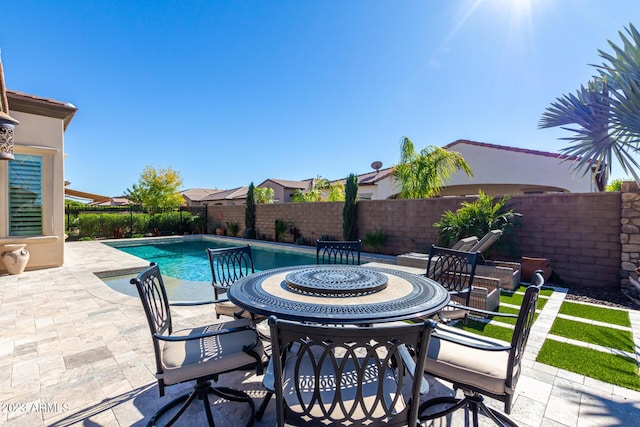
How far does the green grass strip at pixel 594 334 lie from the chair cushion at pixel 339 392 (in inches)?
135

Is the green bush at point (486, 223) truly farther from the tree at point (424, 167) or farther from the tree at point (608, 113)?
the tree at point (424, 167)

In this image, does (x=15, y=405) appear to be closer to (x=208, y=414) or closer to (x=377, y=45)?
(x=208, y=414)

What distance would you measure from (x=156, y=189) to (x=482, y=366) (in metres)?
25.2

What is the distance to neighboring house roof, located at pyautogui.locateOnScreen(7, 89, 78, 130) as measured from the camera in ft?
21.5

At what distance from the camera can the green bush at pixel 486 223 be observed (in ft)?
23.7

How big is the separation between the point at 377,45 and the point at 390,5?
1.74m

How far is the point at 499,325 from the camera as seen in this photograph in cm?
400

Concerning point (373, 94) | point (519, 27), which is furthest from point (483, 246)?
point (373, 94)

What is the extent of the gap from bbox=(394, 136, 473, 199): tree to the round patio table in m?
8.83

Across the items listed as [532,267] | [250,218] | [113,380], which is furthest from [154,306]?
[250,218]

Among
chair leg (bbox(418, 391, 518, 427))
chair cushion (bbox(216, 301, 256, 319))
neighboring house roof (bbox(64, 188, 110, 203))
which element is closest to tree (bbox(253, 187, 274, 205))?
neighboring house roof (bbox(64, 188, 110, 203))

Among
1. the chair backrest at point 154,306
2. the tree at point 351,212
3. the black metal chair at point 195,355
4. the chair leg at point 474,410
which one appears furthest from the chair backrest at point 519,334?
the tree at point 351,212

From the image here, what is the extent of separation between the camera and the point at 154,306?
89.2 inches

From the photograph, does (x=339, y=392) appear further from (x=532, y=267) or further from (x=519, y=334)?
(x=532, y=267)
